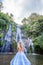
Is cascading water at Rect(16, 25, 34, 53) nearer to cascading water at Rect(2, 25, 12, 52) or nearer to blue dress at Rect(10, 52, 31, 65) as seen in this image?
cascading water at Rect(2, 25, 12, 52)

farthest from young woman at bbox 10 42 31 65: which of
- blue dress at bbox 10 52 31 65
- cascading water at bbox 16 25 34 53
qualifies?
cascading water at bbox 16 25 34 53

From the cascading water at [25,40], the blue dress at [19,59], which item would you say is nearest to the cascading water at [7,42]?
the cascading water at [25,40]

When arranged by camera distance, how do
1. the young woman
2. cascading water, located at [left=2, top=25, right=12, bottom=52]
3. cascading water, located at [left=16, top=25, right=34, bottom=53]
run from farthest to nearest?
cascading water, located at [left=16, top=25, right=34, bottom=53], cascading water, located at [left=2, top=25, right=12, bottom=52], the young woman

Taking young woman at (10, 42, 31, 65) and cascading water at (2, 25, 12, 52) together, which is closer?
young woman at (10, 42, 31, 65)

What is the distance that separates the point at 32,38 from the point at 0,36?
6113 millimetres

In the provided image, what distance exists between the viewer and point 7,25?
A: 50.6m

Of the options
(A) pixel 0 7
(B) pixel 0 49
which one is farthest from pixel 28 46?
(A) pixel 0 7

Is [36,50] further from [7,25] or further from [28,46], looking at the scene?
[7,25]

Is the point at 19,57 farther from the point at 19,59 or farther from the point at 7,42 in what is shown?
the point at 7,42

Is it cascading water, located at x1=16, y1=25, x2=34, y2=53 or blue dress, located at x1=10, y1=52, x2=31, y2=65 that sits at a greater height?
cascading water, located at x1=16, y1=25, x2=34, y2=53

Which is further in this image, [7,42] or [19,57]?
[7,42]

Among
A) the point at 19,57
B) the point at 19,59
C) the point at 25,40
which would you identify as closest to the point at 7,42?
the point at 25,40

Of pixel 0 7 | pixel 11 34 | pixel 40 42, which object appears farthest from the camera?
pixel 0 7

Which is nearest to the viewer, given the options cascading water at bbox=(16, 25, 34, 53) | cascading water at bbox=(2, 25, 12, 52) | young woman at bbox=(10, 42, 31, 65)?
young woman at bbox=(10, 42, 31, 65)
